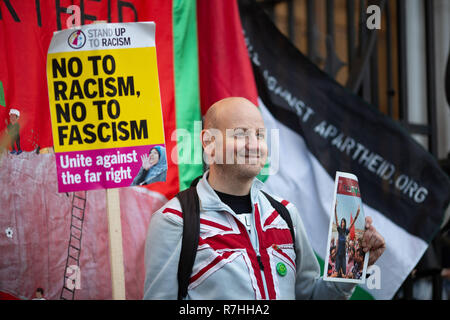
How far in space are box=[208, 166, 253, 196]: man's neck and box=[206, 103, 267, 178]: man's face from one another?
4 cm

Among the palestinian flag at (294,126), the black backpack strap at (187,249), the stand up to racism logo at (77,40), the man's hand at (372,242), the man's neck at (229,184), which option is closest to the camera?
the black backpack strap at (187,249)

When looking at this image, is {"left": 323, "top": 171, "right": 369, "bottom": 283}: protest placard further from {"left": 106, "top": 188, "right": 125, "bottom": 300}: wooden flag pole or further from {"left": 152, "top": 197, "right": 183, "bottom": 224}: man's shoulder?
{"left": 106, "top": 188, "right": 125, "bottom": 300}: wooden flag pole

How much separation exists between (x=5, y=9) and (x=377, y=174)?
Answer: 2125 mm

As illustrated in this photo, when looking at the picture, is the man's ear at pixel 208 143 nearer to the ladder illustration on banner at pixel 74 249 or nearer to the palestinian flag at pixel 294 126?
the palestinian flag at pixel 294 126

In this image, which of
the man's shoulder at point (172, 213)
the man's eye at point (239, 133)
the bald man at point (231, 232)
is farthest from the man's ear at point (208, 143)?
the man's shoulder at point (172, 213)

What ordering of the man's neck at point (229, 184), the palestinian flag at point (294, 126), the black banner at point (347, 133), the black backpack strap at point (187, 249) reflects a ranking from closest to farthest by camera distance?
the black backpack strap at point (187, 249), the man's neck at point (229, 184), the palestinian flag at point (294, 126), the black banner at point (347, 133)

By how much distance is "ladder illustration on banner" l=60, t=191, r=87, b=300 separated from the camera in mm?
2215

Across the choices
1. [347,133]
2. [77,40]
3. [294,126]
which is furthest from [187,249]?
[347,133]

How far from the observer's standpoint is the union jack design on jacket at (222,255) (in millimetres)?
1781

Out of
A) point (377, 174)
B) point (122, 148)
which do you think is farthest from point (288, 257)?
point (377, 174)

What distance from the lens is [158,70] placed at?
2.39 meters

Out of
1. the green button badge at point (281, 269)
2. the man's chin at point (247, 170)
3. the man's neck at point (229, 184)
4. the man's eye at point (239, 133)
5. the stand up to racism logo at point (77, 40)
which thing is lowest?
the green button badge at point (281, 269)

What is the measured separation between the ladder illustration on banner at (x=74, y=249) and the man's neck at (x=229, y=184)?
0.68 metres
